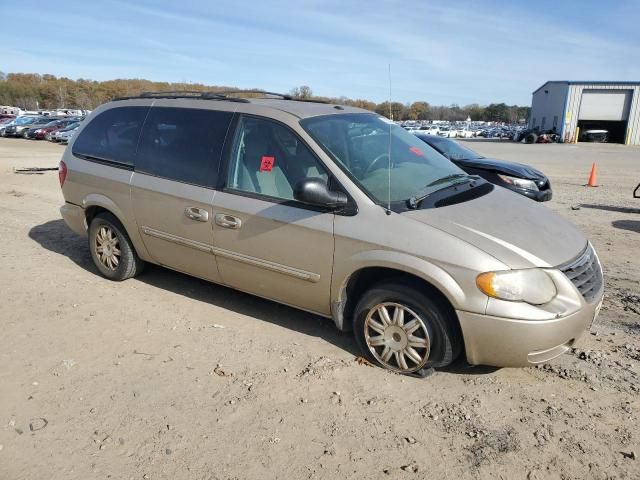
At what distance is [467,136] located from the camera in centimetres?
6106

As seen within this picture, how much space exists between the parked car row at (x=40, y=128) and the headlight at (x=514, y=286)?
3118 centimetres

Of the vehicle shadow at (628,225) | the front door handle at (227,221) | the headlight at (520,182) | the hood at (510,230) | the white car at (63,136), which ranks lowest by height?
the white car at (63,136)

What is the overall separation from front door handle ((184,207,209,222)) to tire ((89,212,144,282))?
116cm

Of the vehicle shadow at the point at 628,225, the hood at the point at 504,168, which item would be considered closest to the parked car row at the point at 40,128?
the hood at the point at 504,168

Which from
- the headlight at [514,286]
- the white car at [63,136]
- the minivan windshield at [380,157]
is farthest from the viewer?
the white car at [63,136]

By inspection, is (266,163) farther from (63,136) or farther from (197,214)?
(63,136)

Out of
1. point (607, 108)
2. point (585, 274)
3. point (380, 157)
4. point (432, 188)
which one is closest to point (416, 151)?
point (380, 157)

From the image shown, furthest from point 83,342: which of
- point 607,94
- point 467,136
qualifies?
point 467,136

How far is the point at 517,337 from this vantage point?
120 inches

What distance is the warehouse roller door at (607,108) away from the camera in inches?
1775

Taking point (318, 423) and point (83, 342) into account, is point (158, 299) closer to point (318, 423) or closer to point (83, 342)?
point (83, 342)

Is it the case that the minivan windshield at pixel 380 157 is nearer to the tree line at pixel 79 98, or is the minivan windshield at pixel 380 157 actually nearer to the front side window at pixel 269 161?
the front side window at pixel 269 161

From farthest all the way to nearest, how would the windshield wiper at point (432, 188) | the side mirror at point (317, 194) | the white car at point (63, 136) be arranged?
the white car at point (63, 136) < the windshield wiper at point (432, 188) < the side mirror at point (317, 194)

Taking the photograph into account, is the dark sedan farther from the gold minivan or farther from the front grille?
the front grille
